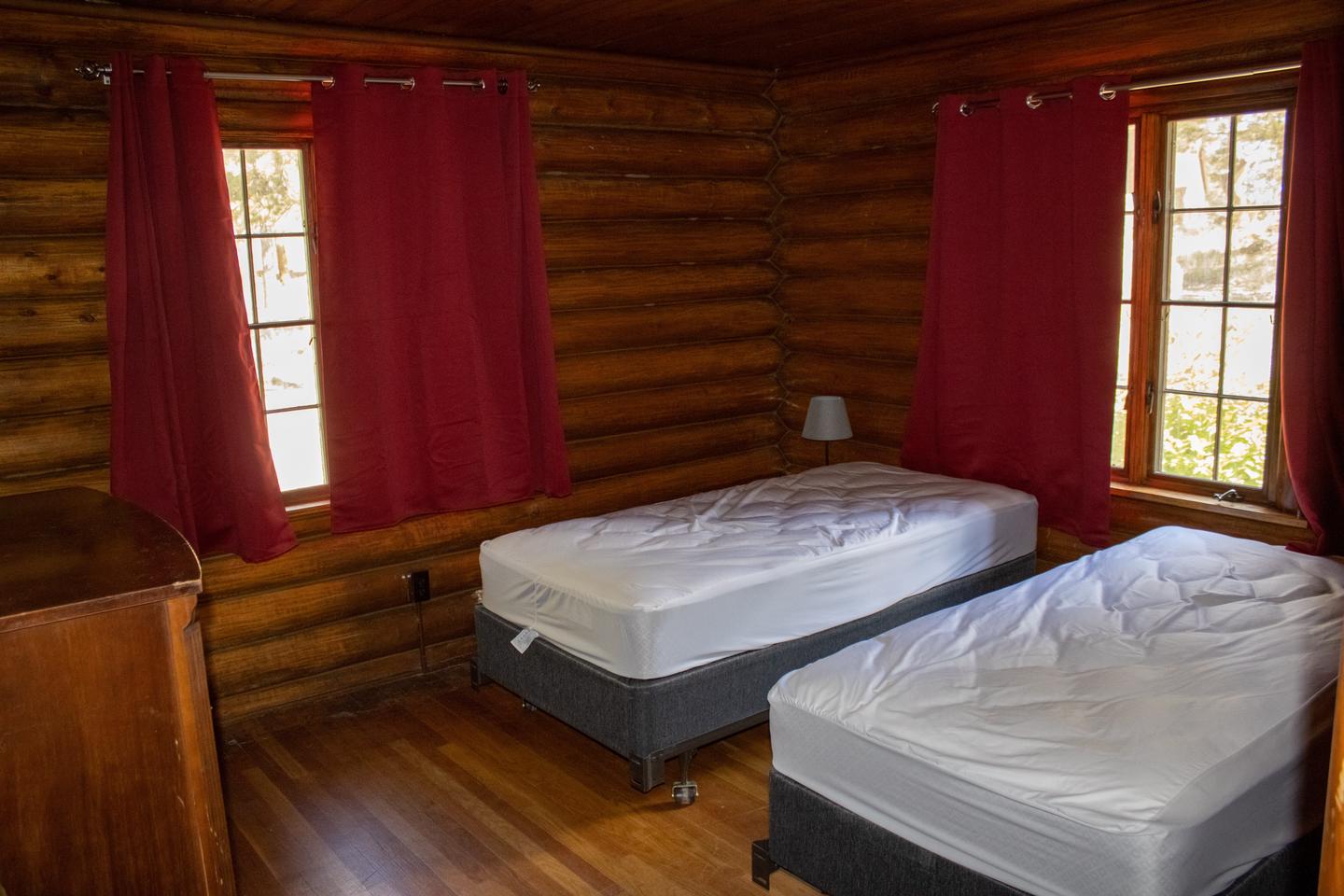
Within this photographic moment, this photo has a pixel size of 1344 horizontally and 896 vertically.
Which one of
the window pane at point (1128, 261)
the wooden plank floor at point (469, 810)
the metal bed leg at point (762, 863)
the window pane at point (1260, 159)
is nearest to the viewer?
the metal bed leg at point (762, 863)

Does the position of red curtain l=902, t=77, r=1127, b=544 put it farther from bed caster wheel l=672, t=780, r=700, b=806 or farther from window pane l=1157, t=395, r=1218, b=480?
bed caster wheel l=672, t=780, r=700, b=806

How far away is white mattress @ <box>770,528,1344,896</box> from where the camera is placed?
2.15m

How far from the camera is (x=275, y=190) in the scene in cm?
405

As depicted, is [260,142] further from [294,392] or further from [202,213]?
[294,392]

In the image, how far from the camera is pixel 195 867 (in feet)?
5.93

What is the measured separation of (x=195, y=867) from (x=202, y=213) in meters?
2.52

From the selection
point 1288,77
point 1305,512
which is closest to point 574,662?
point 1305,512

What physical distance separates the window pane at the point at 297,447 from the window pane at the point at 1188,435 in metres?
3.28

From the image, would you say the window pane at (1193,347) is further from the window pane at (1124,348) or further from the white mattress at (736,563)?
the white mattress at (736,563)

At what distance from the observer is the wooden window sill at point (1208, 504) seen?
3.80 meters

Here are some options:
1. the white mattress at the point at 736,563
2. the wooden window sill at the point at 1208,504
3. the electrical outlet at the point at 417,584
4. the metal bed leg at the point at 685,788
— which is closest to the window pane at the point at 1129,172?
the wooden window sill at the point at 1208,504

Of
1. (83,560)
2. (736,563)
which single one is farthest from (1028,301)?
(83,560)

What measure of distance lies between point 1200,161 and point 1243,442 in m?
1.03

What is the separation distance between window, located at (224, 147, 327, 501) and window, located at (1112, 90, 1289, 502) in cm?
316
